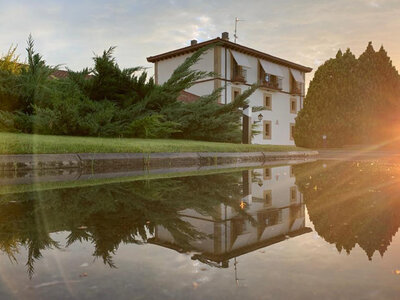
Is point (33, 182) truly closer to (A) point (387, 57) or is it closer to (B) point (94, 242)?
(B) point (94, 242)

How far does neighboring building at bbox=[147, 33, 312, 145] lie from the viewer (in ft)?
99.7

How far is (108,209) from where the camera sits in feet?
11.1

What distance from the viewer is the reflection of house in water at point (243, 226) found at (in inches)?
84.6

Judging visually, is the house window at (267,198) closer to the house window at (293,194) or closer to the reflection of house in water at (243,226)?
the reflection of house in water at (243,226)

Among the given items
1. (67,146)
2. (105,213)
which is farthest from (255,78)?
(105,213)

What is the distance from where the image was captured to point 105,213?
3.22 m

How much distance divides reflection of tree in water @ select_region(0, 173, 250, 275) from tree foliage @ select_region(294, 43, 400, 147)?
26270 millimetres

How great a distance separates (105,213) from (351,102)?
29.4 metres

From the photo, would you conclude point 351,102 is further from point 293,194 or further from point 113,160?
point 293,194

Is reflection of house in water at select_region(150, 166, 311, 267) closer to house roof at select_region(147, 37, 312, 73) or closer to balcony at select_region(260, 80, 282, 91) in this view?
house roof at select_region(147, 37, 312, 73)

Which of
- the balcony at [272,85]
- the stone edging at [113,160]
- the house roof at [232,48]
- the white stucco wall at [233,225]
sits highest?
the house roof at [232,48]

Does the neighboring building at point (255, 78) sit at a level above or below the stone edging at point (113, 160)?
above

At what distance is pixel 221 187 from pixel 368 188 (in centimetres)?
197

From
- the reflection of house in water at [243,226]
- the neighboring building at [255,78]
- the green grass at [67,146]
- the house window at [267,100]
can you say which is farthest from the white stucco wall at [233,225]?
the house window at [267,100]
